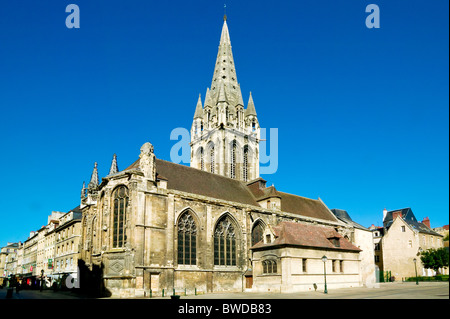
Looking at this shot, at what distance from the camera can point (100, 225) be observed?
3622 cm

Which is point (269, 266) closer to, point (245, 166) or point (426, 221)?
point (245, 166)

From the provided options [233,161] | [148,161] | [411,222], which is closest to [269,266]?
[148,161]

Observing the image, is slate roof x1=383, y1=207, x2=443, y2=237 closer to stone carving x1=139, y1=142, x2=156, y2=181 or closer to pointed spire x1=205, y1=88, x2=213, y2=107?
pointed spire x1=205, y1=88, x2=213, y2=107

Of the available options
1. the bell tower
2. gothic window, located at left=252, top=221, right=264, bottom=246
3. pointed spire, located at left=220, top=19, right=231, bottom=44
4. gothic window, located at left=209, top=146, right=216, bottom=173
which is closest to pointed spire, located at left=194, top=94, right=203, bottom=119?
the bell tower

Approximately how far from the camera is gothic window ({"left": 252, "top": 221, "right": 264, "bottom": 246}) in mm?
41531

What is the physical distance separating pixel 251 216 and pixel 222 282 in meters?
7.62

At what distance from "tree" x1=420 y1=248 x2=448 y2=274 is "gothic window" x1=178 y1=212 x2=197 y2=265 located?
35.5m

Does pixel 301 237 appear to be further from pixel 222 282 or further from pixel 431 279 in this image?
pixel 431 279

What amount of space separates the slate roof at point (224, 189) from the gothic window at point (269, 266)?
7.61m

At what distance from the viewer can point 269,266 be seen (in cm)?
3684

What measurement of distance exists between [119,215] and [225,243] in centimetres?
1064

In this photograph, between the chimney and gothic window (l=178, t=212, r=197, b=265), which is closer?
gothic window (l=178, t=212, r=197, b=265)
